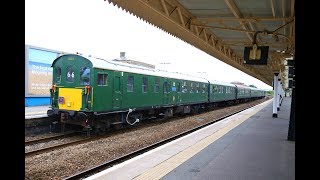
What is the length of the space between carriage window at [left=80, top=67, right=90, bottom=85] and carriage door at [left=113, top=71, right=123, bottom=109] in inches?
46.6

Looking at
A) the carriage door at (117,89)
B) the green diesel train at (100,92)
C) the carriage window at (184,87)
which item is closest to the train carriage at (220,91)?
the carriage window at (184,87)

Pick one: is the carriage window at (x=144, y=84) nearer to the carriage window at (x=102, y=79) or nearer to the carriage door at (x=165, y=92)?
the carriage door at (x=165, y=92)

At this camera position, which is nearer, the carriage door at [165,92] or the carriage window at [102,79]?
the carriage window at [102,79]

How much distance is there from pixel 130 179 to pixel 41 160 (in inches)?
143

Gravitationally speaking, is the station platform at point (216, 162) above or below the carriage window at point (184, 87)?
below

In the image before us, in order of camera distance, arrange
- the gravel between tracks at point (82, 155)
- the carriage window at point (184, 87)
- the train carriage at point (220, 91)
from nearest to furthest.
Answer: the gravel between tracks at point (82, 155) → the carriage window at point (184, 87) → the train carriage at point (220, 91)

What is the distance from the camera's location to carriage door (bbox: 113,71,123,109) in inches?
535

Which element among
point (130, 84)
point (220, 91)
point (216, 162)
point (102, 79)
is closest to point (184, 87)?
point (130, 84)

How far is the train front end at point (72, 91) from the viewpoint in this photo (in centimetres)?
1255

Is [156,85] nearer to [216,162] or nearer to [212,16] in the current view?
[212,16]

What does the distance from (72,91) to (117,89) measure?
172 cm
